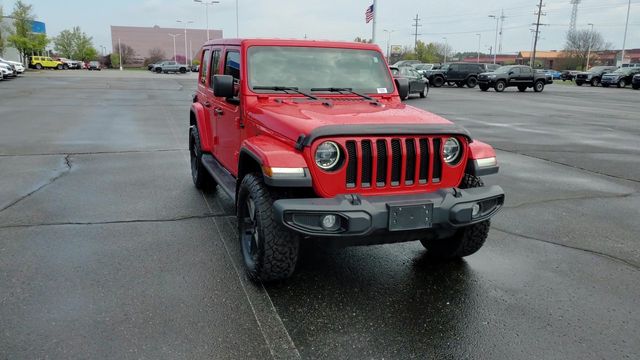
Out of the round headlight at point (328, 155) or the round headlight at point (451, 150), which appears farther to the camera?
the round headlight at point (451, 150)

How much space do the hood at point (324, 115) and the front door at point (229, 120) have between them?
15.6 inches

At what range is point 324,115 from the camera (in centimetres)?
400

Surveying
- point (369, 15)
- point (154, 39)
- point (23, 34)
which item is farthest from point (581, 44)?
point (154, 39)

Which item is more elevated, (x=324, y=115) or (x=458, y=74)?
(x=458, y=74)

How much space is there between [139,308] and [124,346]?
0.50 m

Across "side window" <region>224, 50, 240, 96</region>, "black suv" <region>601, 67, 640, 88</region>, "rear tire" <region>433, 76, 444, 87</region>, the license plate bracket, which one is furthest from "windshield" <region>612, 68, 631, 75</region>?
the license plate bracket

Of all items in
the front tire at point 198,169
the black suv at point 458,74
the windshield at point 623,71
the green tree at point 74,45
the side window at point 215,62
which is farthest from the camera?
the green tree at point 74,45

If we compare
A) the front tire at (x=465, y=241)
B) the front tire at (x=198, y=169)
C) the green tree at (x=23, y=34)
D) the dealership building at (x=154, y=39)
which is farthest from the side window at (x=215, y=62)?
the dealership building at (x=154, y=39)

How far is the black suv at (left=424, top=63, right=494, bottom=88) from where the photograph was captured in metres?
38.8

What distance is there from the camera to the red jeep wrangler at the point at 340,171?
347 centimetres

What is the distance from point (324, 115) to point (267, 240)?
1068mm

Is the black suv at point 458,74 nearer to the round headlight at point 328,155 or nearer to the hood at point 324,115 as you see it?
the hood at point 324,115

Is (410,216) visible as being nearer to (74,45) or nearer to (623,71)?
(623,71)

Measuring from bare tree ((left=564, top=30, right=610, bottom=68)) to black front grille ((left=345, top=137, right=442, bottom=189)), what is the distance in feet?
307
